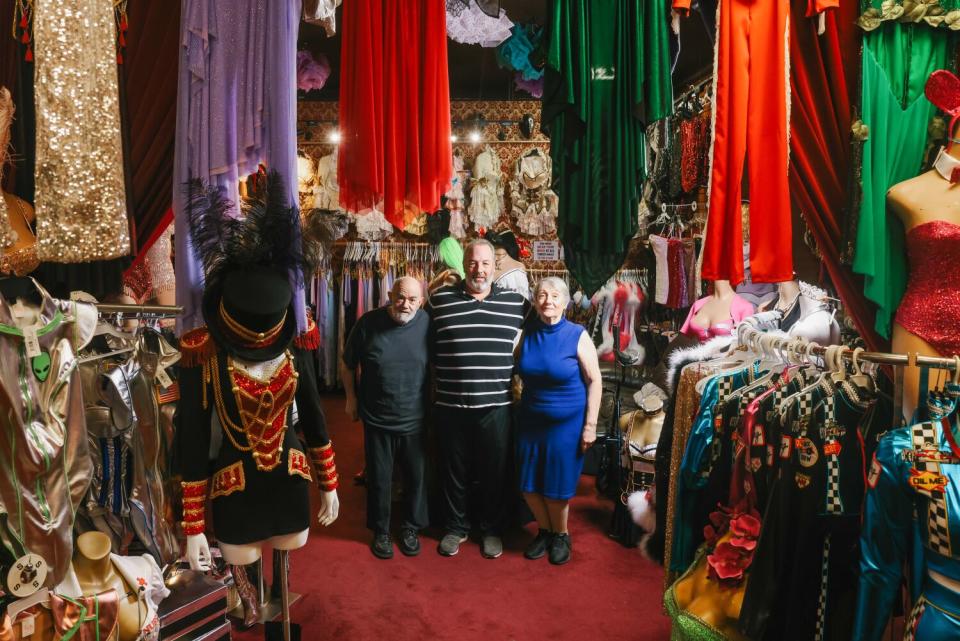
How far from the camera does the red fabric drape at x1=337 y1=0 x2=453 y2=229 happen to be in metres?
2.12

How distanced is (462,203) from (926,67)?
4.99 meters

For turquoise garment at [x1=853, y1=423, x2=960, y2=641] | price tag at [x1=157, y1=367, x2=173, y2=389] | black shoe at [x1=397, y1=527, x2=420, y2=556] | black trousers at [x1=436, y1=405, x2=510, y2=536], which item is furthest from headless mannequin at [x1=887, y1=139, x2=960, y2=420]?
black shoe at [x1=397, y1=527, x2=420, y2=556]

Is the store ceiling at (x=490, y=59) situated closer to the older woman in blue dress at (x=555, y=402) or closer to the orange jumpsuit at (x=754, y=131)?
the older woman in blue dress at (x=555, y=402)

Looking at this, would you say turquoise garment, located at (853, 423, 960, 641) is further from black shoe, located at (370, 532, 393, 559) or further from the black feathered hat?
black shoe, located at (370, 532, 393, 559)

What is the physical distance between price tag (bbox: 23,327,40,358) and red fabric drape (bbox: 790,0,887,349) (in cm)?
218

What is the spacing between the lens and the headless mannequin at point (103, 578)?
178cm

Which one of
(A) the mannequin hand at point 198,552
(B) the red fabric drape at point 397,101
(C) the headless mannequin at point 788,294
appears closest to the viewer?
(A) the mannequin hand at point 198,552

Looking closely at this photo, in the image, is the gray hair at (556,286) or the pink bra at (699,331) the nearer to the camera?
the gray hair at (556,286)

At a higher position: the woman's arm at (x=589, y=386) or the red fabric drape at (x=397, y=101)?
the red fabric drape at (x=397, y=101)

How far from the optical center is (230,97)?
2.08 m

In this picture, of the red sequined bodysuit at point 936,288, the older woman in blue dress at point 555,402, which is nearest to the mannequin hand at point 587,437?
the older woman in blue dress at point 555,402

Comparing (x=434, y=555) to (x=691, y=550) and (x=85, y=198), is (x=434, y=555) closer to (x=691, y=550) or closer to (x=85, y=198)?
(x=691, y=550)

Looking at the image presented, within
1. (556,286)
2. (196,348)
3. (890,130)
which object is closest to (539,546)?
(556,286)

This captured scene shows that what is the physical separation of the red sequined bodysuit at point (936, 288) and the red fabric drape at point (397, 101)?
56.9 inches
